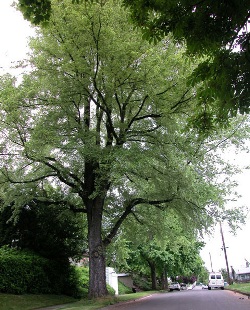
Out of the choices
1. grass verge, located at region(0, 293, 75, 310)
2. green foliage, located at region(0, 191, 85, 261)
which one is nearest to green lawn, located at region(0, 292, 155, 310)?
grass verge, located at region(0, 293, 75, 310)

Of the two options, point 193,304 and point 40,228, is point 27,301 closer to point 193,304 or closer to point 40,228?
point 40,228

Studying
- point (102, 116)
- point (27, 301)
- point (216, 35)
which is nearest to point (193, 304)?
point (27, 301)

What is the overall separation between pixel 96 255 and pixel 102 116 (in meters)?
8.12

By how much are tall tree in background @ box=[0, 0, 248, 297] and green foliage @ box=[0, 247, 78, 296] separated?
341 cm

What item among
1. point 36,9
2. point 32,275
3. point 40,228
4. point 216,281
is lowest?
point 216,281

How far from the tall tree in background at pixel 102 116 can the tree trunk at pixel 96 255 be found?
5cm

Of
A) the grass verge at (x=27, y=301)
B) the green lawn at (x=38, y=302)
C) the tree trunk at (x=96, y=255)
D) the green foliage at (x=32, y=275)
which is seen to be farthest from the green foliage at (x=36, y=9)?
the green foliage at (x=32, y=275)

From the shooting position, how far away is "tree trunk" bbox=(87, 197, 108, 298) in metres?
17.8

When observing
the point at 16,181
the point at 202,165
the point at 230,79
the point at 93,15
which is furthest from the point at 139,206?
the point at 230,79

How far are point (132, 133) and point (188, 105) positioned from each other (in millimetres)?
3498

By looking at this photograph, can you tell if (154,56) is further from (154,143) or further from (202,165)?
A: (202,165)

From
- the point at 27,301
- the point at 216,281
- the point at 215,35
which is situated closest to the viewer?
the point at 215,35

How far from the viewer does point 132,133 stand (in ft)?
59.6

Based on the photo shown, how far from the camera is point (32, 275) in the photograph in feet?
67.0
